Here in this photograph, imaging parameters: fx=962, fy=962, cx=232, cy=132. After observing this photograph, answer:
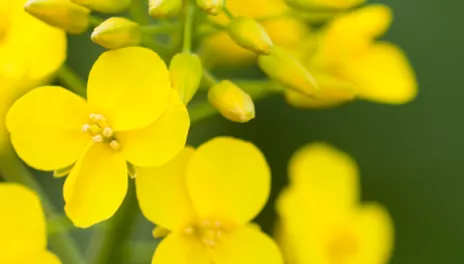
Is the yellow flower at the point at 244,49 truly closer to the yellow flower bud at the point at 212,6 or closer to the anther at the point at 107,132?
the yellow flower bud at the point at 212,6

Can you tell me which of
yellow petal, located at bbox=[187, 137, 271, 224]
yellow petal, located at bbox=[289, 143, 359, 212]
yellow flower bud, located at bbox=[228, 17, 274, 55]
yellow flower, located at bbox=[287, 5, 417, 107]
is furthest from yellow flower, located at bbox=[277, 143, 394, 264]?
yellow flower bud, located at bbox=[228, 17, 274, 55]

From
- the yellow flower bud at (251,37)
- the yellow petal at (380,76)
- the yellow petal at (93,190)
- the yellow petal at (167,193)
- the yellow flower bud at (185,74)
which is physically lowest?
the yellow petal at (380,76)

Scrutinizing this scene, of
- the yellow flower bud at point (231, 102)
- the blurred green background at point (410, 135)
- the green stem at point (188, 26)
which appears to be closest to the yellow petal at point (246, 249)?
the yellow flower bud at point (231, 102)

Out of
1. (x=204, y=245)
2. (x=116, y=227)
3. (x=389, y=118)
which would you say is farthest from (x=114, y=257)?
(x=389, y=118)

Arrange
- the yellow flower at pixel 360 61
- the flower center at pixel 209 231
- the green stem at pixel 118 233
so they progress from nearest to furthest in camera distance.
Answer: the flower center at pixel 209 231
the green stem at pixel 118 233
the yellow flower at pixel 360 61

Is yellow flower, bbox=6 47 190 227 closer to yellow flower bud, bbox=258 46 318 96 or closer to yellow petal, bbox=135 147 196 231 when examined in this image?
yellow petal, bbox=135 147 196 231

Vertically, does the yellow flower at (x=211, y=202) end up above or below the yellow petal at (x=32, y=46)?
below

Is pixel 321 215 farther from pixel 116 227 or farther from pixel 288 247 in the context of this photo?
pixel 116 227
